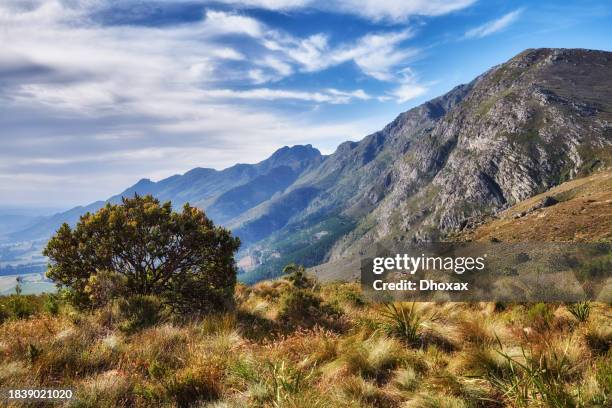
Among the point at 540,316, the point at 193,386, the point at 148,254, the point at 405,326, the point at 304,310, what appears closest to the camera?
the point at 193,386

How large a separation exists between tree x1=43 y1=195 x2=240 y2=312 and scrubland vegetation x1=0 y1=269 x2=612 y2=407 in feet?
7.11

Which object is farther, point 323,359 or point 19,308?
point 19,308

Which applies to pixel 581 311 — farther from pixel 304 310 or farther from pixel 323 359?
pixel 304 310

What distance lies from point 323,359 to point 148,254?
→ 28.1ft

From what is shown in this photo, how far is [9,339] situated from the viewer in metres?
8.14

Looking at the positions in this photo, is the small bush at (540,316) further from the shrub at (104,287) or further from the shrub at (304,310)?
the shrub at (104,287)

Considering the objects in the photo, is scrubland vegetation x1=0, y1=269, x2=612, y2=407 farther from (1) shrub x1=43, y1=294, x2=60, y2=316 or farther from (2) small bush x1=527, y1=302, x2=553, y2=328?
(1) shrub x1=43, y1=294, x2=60, y2=316

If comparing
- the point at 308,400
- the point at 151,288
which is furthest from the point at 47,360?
the point at 151,288

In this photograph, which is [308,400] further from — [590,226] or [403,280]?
[590,226]

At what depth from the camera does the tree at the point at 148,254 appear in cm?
1298

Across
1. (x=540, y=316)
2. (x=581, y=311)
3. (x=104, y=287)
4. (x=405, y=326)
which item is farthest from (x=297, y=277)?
(x=581, y=311)

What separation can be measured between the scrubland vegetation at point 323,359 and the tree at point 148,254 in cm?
217

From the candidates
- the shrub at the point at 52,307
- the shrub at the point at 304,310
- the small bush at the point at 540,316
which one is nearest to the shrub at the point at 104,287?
the shrub at the point at 52,307

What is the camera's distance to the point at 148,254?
13641 mm
